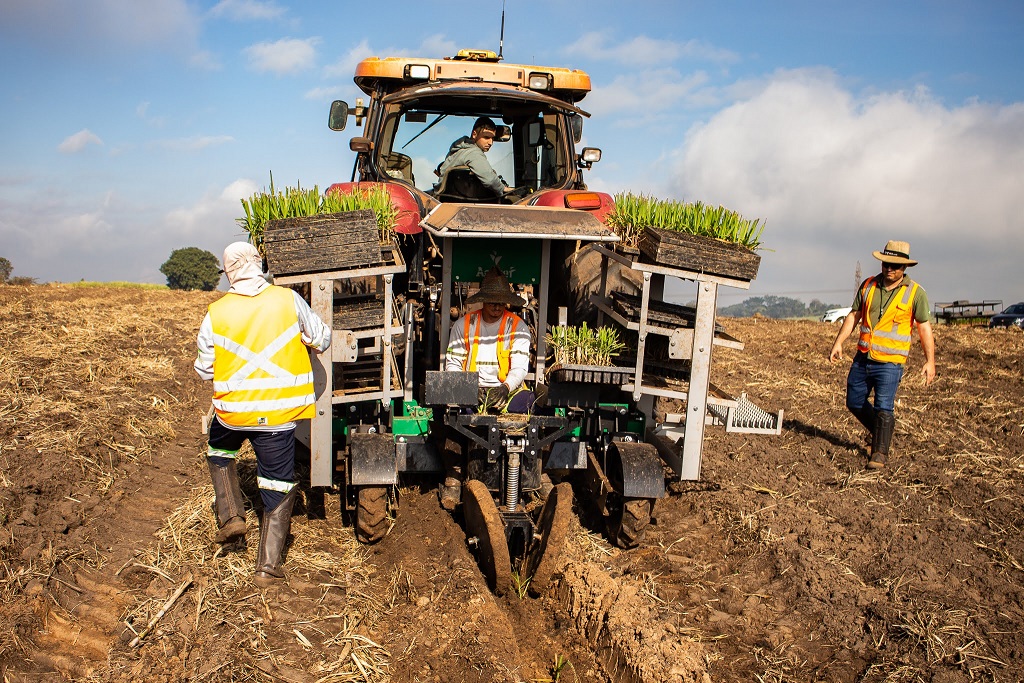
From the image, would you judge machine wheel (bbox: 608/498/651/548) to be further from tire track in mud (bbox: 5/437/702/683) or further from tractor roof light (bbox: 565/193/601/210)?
tractor roof light (bbox: 565/193/601/210)

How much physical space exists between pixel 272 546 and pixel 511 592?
4.47 feet

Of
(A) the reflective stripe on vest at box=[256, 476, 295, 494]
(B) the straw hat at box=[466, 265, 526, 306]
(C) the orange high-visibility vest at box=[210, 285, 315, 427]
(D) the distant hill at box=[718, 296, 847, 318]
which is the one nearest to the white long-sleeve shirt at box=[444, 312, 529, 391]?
(B) the straw hat at box=[466, 265, 526, 306]

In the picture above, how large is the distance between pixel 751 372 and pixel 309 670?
9.35 metres

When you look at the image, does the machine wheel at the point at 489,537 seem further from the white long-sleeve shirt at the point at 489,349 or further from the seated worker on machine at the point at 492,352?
the white long-sleeve shirt at the point at 489,349

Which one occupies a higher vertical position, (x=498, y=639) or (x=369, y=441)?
(x=369, y=441)

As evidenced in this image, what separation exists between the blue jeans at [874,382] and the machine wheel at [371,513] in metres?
4.43

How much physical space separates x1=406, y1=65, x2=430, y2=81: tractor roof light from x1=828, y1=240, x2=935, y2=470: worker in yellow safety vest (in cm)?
408

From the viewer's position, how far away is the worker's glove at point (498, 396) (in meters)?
5.13

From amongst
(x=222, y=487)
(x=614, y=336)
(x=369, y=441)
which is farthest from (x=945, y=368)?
(x=222, y=487)

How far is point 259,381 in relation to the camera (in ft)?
14.3

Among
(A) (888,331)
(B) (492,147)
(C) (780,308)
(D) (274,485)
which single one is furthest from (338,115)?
(C) (780,308)

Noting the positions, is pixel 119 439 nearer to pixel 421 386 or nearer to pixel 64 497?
pixel 64 497

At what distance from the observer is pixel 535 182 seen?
7.20m

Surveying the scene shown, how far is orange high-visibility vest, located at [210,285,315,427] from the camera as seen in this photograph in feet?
14.0
